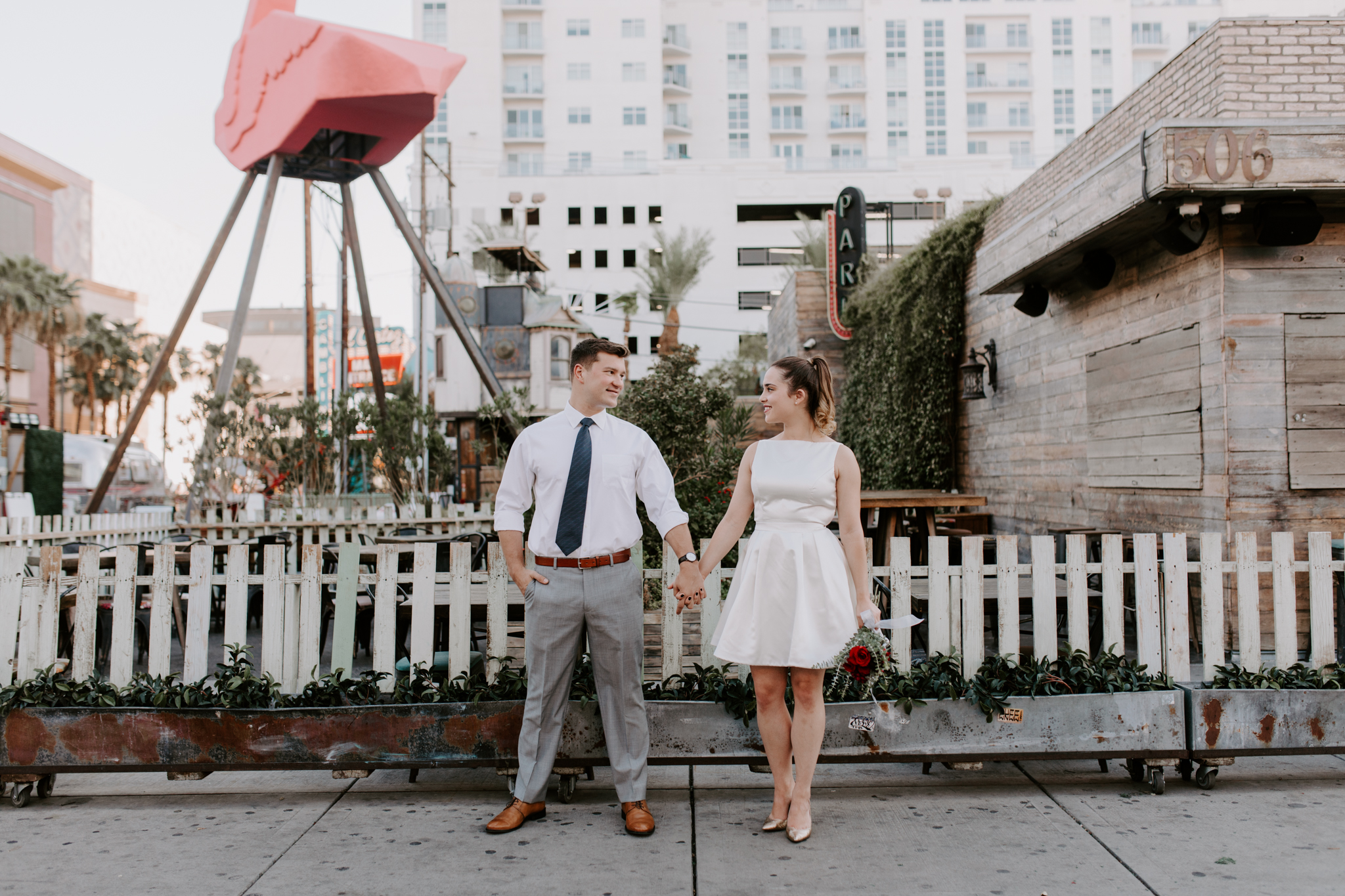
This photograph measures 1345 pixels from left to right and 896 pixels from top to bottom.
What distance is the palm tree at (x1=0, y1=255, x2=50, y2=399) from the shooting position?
3916 cm

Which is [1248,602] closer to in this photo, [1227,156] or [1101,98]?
[1227,156]

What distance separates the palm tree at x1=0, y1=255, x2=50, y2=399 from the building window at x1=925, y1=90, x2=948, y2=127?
49.4 m

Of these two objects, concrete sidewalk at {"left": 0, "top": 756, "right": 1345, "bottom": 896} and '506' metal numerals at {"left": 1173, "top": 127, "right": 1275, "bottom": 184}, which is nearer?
concrete sidewalk at {"left": 0, "top": 756, "right": 1345, "bottom": 896}

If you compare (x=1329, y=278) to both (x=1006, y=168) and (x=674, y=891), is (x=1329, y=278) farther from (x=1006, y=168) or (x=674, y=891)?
(x=1006, y=168)

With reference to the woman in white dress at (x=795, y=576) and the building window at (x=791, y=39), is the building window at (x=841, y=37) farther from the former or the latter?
the woman in white dress at (x=795, y=576)

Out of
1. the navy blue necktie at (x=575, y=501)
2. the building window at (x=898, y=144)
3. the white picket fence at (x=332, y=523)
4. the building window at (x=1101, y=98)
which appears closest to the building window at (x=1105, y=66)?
the building window at (x=1101, y=98)

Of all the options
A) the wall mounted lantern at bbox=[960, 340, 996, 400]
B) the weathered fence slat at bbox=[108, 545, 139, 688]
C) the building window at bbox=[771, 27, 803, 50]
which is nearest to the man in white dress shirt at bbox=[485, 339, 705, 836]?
the weathered fence slat at bbox=[108, 545, 139, 688]

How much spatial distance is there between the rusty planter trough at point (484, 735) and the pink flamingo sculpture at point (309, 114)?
10.0 meters

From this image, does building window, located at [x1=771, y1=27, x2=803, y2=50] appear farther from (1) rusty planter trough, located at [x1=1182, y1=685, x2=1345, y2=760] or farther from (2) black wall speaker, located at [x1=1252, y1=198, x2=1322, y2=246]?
(1) rusty planter trough, located at [x1=1182, y1=685, x2=1345, y2=760]

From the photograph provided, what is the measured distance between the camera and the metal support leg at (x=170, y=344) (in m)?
13.5

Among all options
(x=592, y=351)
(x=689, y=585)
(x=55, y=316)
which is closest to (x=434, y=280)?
(x=592, y=351)

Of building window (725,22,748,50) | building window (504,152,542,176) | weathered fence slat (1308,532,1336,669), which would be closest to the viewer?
weathered fence slat (1308,532,1336,669)

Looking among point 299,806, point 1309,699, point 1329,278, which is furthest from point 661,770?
point 1329,278

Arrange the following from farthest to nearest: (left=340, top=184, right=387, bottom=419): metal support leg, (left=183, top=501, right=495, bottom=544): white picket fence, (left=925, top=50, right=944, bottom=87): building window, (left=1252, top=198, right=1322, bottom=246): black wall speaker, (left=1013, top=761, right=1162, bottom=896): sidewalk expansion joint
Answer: (left=925, top=50, right=944, bottom=87): building window, (left=340, top=184, right=387, bottom=419): metal support leg, (left=183, top=501, right=495, bottom=544): white picket fence, (left=1252, top=198, right=1322, bottom=246): black wall speaker, (left=1013, top=761, right=1162, bottom=896): sidewalk expansion joint
